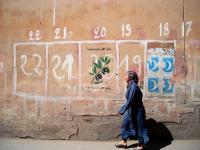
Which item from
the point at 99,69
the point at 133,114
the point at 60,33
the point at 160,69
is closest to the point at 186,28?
the point at 160,69

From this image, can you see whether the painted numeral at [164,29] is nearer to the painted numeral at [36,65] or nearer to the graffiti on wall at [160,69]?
the graffiti on wall at [160,69]

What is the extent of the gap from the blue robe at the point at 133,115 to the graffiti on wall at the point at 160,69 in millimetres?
636

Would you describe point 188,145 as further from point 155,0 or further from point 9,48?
point 9,48

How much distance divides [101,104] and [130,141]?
0.88m

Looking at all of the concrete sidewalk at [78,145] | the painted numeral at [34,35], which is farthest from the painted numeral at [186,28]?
the painted numeral at [34,35]

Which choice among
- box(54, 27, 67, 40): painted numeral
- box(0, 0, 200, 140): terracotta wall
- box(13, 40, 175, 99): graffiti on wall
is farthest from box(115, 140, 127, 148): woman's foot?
box(54, 27, 67, 40): painted numeral

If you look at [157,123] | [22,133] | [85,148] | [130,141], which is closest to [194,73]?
[157,123]

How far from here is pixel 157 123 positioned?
29.6ft

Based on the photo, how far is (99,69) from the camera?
9.01 m

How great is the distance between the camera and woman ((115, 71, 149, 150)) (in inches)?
327

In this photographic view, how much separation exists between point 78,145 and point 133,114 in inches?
46.5

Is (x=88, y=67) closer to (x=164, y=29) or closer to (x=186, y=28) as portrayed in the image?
(x=164, y=29)

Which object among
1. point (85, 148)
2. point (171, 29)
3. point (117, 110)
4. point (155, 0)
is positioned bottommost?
point (85, 148)

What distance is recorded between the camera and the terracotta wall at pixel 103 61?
895 centimetres
